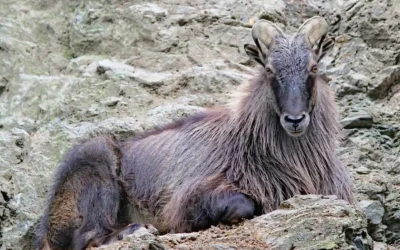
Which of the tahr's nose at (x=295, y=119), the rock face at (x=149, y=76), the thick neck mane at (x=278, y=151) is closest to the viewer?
the tahr's nose at (x=295, y=119)

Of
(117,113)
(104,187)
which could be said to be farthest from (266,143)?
(117,113)

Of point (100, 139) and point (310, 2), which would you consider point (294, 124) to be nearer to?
point (100, 139)

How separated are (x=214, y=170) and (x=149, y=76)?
9.68ft

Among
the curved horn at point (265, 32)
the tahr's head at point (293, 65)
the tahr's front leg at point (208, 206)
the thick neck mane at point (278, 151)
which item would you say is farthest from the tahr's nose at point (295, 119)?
the curved horn at point (265, 32)

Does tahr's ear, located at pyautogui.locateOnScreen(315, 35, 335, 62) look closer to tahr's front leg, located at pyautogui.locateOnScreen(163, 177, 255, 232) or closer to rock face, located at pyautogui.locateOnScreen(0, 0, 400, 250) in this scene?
tahr's front leg, located at pyautogui.locateOnScreen(163, 177, 255, 232)

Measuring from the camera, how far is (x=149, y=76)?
1098 cm

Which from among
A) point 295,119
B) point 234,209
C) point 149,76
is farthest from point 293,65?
point 149,76

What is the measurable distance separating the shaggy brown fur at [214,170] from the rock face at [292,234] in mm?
588

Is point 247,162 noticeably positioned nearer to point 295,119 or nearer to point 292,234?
point 295,119

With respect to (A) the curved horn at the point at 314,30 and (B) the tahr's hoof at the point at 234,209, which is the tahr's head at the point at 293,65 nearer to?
(A) the curved horn at the point at 314,30

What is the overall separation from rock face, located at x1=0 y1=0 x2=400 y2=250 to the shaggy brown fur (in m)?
1.03

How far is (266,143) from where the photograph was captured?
836 centimetres

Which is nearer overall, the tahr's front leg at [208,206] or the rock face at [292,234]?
the rock face at [292,234]

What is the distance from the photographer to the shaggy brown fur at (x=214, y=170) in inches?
317
